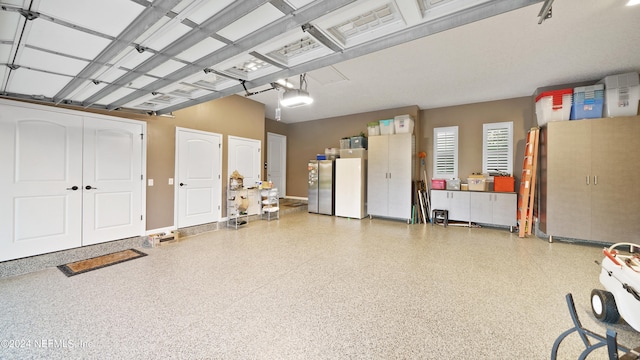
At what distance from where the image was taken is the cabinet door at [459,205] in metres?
5.61

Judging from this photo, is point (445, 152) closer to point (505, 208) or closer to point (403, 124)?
point (403, 124)

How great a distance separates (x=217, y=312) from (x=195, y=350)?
467 millimetres

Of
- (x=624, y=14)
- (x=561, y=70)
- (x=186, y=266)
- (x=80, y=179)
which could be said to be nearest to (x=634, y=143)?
(x=561, y=70)

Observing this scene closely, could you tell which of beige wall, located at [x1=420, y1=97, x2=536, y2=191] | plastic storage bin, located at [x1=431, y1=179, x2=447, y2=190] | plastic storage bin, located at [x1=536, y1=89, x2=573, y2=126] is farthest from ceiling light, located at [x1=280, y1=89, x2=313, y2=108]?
plastic storage bin, located at [x1=536, y1=89, x2=573, y2=126]

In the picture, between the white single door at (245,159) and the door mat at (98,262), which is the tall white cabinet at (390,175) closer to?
the white single door at (245,159)

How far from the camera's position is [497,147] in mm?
5633

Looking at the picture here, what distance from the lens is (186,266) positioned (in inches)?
129

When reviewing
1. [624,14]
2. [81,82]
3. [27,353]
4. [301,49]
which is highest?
[624,14]

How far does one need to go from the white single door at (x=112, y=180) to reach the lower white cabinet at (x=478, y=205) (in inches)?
251

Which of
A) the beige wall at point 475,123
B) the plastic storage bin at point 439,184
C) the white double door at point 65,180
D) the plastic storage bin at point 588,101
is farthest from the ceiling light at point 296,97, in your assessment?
the plastic storage bin at point 588,101

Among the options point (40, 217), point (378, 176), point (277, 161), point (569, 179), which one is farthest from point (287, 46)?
point (277, 161)

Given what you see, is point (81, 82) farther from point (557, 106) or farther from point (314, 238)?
point (557, 106)

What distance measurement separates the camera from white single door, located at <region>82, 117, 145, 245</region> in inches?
146

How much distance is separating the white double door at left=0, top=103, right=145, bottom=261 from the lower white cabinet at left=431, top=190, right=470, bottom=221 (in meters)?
6.36
